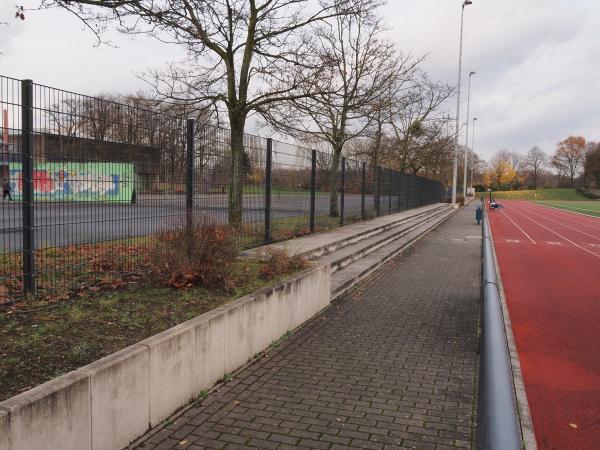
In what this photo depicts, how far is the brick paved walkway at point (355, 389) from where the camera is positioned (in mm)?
3863

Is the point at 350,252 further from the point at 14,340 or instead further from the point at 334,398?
the point at 14,340

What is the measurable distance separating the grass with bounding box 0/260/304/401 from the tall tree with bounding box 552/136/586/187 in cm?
14232

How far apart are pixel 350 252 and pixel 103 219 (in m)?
6.91

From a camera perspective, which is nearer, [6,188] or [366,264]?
[6,188]

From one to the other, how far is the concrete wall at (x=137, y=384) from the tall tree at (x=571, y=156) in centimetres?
14233

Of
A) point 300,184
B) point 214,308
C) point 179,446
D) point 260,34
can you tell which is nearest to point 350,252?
point 300,184

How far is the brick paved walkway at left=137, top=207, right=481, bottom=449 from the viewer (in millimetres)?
3863

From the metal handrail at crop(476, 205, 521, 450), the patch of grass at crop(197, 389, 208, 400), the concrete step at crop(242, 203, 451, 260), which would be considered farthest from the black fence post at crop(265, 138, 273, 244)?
the metal handrail at crop(476, 205, 521, 450)

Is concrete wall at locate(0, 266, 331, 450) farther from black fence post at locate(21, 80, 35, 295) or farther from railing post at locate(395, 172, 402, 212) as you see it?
railing post at locate(395, 172, 402, 212)

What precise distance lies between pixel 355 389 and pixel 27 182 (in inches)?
149

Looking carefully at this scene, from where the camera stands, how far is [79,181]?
18.2 ft

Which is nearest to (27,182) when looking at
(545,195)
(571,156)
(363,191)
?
(363,191)

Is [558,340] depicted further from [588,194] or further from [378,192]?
[588,194]

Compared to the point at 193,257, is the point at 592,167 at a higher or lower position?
higher
